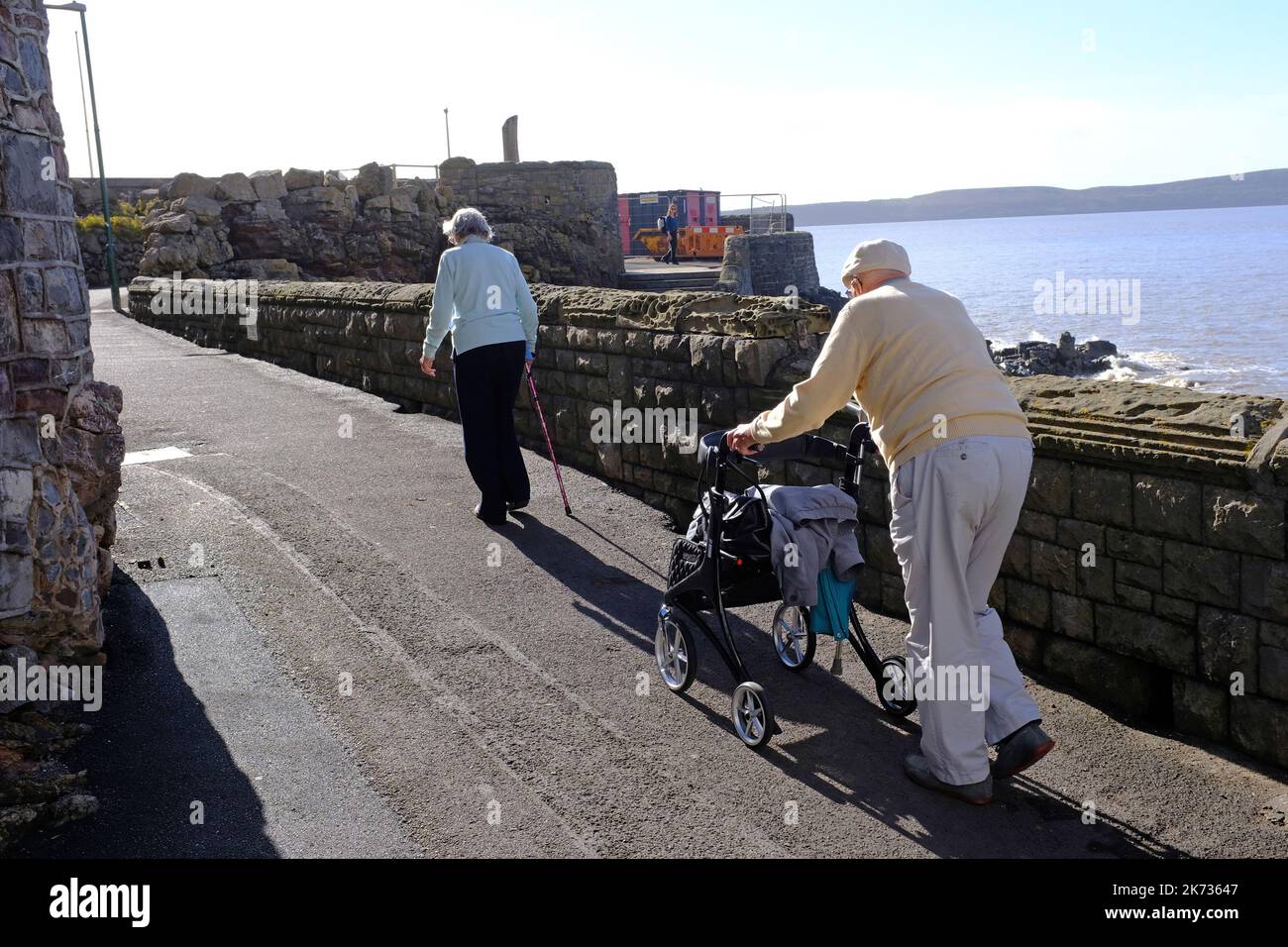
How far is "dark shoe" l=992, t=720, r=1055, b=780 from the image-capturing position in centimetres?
428

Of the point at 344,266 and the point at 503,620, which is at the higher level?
the point at 344,266

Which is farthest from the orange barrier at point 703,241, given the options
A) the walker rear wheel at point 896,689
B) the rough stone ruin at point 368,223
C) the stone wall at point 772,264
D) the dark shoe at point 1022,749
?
the dark shoe at point 1022,749

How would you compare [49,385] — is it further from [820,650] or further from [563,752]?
[820,650]

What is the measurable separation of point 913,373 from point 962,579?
747 mm

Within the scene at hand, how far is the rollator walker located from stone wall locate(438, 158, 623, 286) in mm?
34923

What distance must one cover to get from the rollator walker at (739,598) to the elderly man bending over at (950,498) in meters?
0.58

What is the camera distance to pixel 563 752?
476cm

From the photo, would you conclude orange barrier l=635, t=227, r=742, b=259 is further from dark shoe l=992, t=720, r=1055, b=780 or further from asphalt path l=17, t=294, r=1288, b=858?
dark shoe l=992, t=720, r=1055, b=780

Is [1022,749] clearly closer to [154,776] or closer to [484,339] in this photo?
[154,776]

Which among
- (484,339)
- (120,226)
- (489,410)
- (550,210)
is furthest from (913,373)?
(550,210)

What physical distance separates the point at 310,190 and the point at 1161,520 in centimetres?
3200

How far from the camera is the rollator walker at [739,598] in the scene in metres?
4.92

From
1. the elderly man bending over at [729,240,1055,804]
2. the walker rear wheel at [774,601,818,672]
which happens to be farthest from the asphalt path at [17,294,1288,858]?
the elderly man bending over at [729,240,1055,804]

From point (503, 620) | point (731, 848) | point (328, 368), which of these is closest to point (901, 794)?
point (731, 848)
